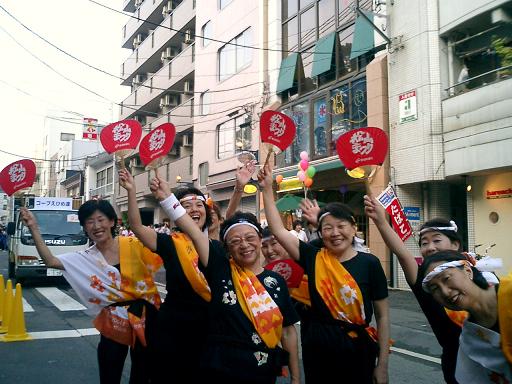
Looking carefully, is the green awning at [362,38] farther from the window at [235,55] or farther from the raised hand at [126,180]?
the raised hand at [126,180]

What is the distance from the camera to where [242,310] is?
2586 millimetres

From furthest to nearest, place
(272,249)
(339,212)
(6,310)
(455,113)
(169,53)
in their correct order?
1. (169,53)
2. (455,113)
3. (6,310)
4. (272,249)
5. (339,212)

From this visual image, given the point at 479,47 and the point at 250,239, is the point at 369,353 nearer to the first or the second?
the point at 250,239

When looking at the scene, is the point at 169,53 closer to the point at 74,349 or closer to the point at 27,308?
the point at 27,308

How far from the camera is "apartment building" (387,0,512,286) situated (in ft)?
34.1

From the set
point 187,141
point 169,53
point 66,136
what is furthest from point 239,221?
point 66,136

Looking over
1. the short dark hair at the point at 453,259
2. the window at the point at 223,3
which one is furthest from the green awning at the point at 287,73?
the short dark hair at the point at 453,259

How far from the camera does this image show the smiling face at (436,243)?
308cm

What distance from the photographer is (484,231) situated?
11.1 meters

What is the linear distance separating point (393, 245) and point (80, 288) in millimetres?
2217

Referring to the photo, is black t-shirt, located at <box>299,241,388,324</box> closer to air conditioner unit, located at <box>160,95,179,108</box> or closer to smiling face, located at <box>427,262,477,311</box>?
smiling face, located at <box>427,262,477,311</box>

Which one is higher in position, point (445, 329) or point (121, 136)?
point (121, 136)

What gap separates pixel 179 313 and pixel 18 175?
2.36m

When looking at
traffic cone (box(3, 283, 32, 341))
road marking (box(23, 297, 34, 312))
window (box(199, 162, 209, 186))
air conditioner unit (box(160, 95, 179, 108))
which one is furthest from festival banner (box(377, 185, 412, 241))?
air conditioner unit (box(160, 95, 179, 108))
